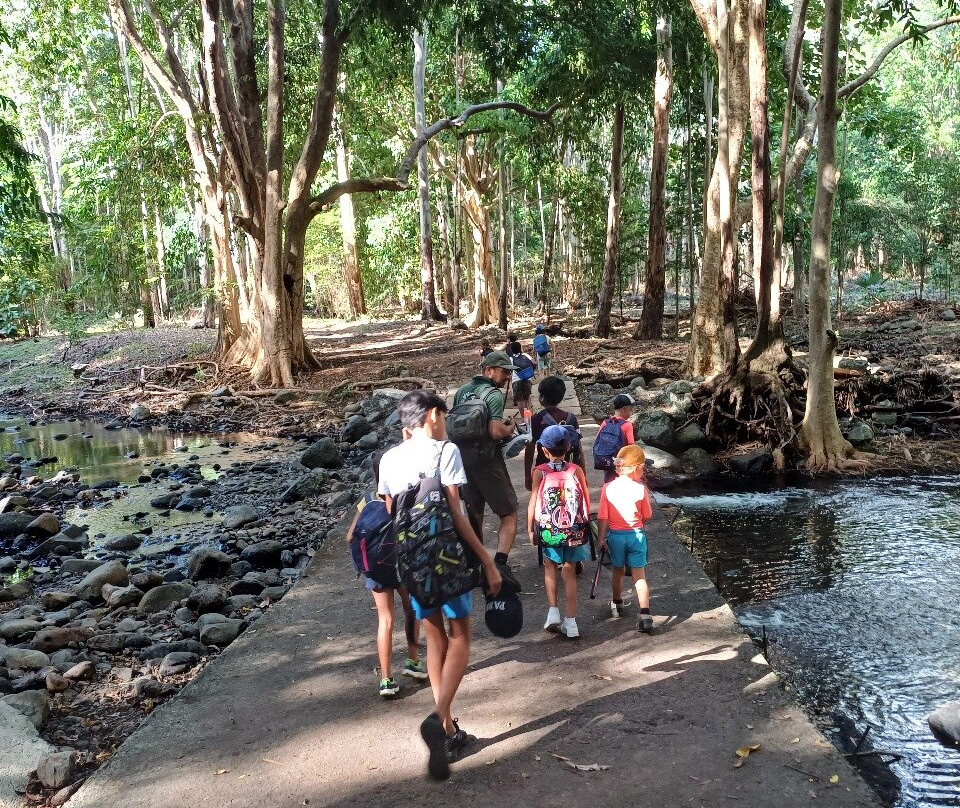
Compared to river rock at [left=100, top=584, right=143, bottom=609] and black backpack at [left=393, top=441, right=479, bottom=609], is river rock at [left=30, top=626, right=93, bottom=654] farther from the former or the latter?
black backpack at [left=393, top=441, right=479, bottom=609]

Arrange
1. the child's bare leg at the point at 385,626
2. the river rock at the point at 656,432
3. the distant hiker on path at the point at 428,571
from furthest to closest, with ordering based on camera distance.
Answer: the river rock at the point at 656,432 < the child's bare leg at the point at 385,626 < the distant hiker on path at the point at 428,571

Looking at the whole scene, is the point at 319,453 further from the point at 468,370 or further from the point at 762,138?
the point at 762,138

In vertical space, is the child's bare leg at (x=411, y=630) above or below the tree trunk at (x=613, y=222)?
below

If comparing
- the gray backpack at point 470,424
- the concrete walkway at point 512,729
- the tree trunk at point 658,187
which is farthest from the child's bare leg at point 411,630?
the tree trunk at point 658,187

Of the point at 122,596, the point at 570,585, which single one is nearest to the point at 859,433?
the point at 570,585

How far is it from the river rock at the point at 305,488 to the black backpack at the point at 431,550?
25.1ft

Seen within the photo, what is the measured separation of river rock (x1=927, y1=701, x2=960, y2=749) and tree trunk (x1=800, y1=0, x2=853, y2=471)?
23.3 feet

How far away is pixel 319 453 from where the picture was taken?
13.1 meters

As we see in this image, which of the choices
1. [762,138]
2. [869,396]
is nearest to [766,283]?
[762,138]

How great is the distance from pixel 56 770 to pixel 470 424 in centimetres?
298

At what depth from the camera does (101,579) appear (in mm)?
8070

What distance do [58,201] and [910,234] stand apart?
38065 mm

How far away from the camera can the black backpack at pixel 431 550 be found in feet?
13.0

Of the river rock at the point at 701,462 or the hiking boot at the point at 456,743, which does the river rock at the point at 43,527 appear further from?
the river rock at the point at 701,462
